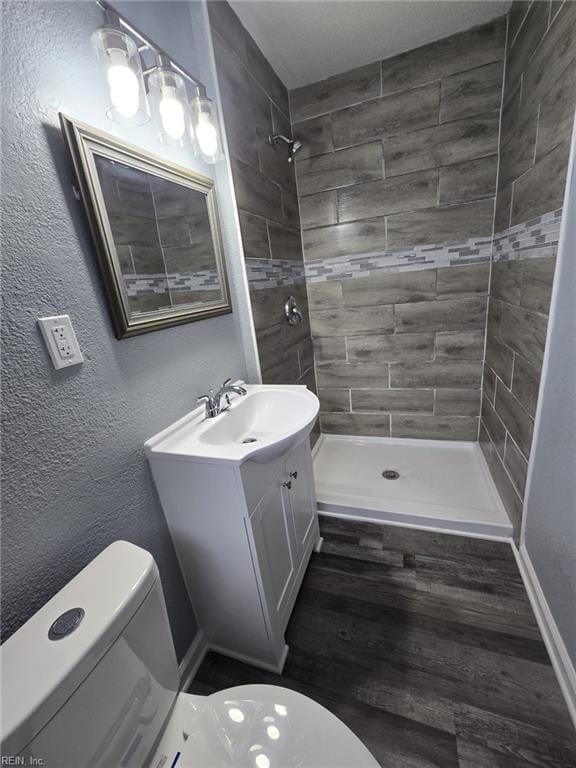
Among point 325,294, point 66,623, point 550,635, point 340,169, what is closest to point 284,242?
point 325,294

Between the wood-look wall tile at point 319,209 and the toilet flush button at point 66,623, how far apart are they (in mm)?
2355

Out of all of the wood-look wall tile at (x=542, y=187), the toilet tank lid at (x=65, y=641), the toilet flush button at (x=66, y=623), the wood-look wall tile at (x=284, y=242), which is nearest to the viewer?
the toilet tank lid at (x=65, y=641)

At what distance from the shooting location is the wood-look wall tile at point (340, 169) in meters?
2.05

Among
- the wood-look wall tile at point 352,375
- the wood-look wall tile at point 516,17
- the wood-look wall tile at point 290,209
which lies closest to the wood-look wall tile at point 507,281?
the wood-look wall tile at point 352,375

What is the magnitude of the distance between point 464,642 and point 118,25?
2345mm

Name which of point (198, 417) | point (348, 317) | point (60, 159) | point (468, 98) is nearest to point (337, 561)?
point (198, 417)

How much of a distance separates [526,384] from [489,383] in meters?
0.68

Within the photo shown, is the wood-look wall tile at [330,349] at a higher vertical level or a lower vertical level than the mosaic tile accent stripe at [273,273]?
lower

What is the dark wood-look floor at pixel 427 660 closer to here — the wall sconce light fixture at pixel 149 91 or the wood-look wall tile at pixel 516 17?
the wall sconce light fixture at pixel 149 91

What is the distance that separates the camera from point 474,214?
1.97 metres

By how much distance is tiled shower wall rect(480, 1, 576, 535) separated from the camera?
115 centimetres

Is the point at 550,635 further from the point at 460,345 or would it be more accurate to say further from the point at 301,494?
the point at 460,345

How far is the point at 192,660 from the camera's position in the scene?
123cm

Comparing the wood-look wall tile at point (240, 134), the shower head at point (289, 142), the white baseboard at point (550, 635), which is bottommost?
the white baseboard at point (550, 635)
